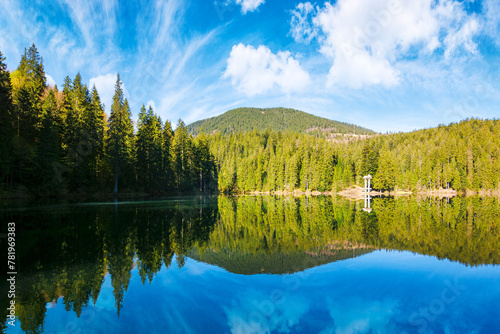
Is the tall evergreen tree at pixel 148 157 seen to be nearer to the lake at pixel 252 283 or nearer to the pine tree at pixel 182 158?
the pine tree at pixel 182 158

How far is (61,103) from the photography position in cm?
4353

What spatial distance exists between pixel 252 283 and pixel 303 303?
1.88 metres

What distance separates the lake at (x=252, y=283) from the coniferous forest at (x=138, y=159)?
2387 cm

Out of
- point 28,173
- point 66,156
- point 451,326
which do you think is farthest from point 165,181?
point 451,326

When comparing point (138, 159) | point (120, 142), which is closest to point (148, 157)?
point (138, 159)

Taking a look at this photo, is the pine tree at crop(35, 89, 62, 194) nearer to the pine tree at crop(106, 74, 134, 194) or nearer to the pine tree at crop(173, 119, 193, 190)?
the pine tree at crop(106, 74, 134, 194)

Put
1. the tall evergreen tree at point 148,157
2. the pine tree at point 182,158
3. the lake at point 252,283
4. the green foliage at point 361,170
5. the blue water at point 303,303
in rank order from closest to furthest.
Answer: the blue water at point 303,303 → the lake at point 252,283 → the tall evergreen tree at point 148,157 → the pine tree at point 182,158 → the green foliage at point 361,170

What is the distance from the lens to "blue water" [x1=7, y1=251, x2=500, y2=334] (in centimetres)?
578

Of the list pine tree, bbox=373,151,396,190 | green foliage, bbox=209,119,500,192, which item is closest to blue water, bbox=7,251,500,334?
pine tree, bbox=373,151,396,190

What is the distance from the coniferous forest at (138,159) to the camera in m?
35.9

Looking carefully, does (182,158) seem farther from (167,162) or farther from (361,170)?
(361,170)

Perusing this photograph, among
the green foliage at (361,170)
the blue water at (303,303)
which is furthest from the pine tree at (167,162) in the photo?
the blue water at (303,303)

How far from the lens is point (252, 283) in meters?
8.40

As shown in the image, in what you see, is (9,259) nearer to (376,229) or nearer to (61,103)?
(376,229)
